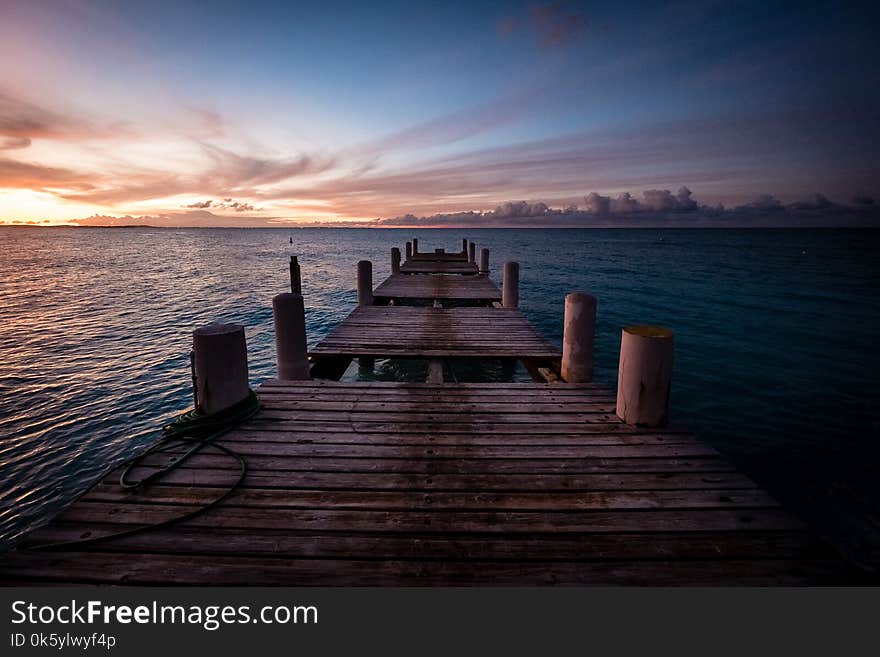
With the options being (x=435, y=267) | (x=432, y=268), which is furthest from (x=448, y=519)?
(x=435, y=267)

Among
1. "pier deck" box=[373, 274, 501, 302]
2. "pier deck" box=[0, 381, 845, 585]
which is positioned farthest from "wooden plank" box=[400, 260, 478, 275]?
"pier deck" box=[0, 381, 845, 585]

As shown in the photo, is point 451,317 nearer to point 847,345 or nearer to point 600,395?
point 600,395

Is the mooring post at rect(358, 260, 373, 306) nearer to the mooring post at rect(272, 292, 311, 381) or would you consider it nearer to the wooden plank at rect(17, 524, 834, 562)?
the mooring post at rect(272, 292, 311, 381)

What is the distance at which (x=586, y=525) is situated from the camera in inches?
112

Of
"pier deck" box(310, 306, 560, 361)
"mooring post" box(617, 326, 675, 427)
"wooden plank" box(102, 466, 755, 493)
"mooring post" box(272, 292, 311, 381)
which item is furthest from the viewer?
"pier deck" box(310, 306, 560, 361)

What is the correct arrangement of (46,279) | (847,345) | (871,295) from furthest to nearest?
(46,279), (871,295), (847,345)

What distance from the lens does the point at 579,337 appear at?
5906mm

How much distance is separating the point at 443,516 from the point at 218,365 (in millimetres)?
2811

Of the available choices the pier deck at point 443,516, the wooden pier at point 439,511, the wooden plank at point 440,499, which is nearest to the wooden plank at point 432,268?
the wooden pier at point 439,511

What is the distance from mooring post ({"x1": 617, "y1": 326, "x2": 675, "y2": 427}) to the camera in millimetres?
4023

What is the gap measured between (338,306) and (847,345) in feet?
78.2

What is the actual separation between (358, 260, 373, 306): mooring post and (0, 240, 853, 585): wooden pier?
24.6ft

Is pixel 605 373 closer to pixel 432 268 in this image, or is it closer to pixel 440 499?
pixel 440 499

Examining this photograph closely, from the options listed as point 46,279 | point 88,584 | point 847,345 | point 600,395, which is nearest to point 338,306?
point 600,395
